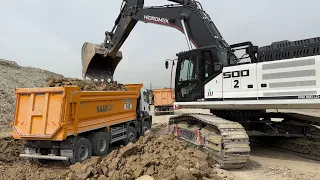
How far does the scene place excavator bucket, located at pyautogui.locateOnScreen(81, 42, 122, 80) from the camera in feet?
33.2

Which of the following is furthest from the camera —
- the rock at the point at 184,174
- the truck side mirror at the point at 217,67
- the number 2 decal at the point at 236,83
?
the truck side mirror at the point at 217,67

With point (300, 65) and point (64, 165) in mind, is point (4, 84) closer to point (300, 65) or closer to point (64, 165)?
point (64, 165)

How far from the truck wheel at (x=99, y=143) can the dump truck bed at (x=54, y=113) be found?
0.92 feet

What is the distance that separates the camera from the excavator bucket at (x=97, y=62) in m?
10.1

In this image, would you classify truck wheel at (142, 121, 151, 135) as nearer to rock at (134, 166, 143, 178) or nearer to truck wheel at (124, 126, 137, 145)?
truck wheel at (124, 126, 137, 145)

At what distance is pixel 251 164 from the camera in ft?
20.3

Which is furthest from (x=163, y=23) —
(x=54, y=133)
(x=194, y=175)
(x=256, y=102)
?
(x=194, y=175)

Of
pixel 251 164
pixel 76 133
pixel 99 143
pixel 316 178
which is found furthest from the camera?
pixel 99 143

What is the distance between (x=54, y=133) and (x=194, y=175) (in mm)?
3426

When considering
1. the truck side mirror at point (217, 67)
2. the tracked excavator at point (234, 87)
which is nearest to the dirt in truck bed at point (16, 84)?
the tracked excavator at point (234, 87)

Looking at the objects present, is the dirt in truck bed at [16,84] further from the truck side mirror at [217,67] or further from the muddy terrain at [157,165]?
the truck side mirror at [217,67]

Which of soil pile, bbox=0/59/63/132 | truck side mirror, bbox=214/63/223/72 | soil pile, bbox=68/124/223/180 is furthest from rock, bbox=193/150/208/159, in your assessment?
soil pile, bbox=0/59/63/132

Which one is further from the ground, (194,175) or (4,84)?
(4,84)

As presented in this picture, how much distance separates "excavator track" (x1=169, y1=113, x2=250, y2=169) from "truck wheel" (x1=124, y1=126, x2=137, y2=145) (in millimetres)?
3058
